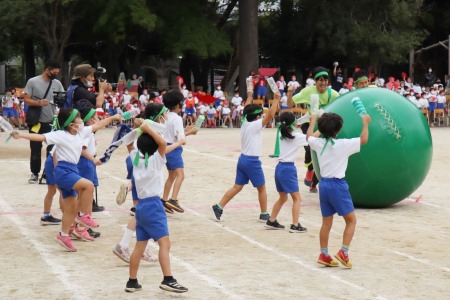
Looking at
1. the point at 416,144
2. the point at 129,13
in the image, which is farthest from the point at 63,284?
the point at 129,13

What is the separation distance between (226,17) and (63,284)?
3713 cm

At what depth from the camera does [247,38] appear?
124ft

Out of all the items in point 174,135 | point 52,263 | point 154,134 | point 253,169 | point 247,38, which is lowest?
point 52,263

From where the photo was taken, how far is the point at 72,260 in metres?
8.38

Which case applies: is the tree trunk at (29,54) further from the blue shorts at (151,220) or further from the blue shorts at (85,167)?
the blue shorts at (151,220)

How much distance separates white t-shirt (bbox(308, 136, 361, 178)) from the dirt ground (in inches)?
35.3

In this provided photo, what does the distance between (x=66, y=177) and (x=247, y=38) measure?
29.6m

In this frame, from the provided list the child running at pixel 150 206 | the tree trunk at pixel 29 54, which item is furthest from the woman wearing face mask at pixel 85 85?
the tree trunk at pixel 29 54

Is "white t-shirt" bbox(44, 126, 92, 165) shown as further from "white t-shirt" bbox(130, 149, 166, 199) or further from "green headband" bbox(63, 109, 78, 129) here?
"white t-shirt" bbox(130, 149, 166, 199)

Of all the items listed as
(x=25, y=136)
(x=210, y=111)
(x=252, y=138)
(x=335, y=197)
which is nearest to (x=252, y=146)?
(x=252, y=138)

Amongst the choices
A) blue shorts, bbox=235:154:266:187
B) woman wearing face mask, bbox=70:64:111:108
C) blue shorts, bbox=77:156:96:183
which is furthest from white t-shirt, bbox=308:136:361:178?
woman wearing face mask, bbox=70:64:111:108

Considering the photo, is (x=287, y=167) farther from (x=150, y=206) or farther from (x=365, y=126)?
(x=150, y=206)

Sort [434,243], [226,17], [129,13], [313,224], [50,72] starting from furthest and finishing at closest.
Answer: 1. [226,17]
2. [129,13]
3. [50,72]
4. [313,224]
5. [434,243]

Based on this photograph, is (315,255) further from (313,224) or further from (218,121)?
(218,121)
